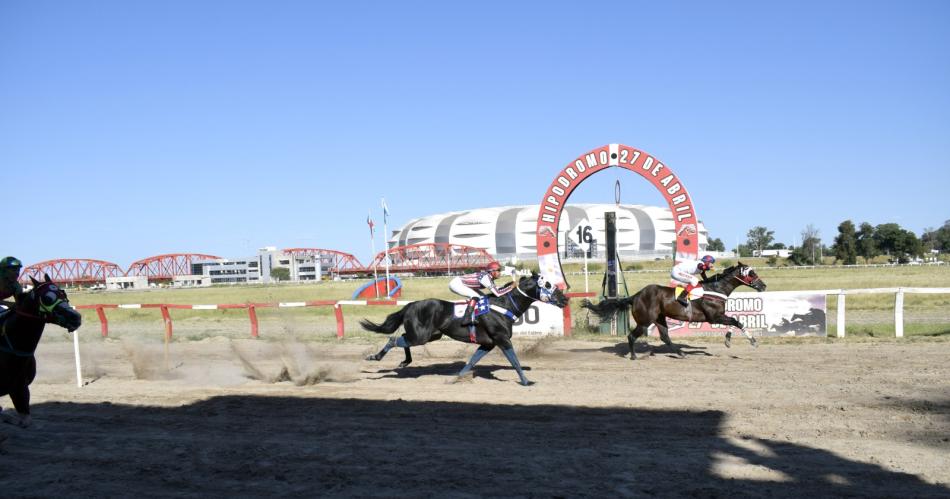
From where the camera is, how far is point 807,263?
86.1 m

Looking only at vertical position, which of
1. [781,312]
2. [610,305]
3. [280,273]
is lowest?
[280,273]

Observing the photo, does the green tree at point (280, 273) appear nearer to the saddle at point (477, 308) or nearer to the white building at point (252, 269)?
the white building at point (252, 269)

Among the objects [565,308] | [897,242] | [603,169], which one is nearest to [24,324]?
[565,308]

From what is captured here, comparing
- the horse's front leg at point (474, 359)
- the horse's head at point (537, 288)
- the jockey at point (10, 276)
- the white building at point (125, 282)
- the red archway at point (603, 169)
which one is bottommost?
the white building at point (125, 282)

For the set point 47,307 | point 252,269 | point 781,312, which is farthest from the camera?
point 252,269

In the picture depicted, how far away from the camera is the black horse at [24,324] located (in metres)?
7.09

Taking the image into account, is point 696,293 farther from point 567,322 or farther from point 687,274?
point 567,322

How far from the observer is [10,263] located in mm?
7117

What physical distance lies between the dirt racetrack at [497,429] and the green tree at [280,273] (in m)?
119

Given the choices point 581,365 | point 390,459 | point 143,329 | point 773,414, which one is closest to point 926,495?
point 773,414

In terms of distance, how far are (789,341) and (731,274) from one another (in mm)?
2692

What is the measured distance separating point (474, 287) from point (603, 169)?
27.8ft

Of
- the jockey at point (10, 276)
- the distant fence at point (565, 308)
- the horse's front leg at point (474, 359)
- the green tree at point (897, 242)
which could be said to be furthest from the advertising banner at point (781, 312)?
the green tree at point (897, 242)

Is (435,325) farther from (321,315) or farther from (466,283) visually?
(321,315)
